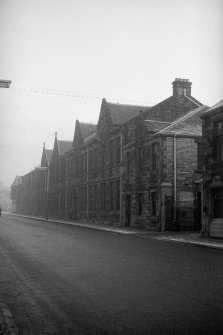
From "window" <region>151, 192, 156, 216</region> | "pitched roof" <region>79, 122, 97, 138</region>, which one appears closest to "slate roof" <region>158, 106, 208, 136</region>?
"window" <region>151, 192, 156, 216</region>

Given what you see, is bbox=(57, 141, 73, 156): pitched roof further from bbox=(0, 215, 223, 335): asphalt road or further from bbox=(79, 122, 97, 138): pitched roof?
bbox=(0, 215, 223, 335): asphalt road

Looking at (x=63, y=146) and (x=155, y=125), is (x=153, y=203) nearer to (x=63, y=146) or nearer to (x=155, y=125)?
(x=155, y=125)

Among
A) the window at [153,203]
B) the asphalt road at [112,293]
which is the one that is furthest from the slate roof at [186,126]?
the asphalt road at [112,293]

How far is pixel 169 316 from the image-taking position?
660 cm

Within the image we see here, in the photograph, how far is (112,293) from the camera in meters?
8.38

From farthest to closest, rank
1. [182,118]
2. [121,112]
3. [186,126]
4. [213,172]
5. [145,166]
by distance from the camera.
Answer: [121,112] → [145,166] → [182,118] → [186,126] → [213,172]

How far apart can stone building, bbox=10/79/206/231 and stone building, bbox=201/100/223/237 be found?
2415mm

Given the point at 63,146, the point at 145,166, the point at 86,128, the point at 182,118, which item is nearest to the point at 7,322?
the point at 145,166

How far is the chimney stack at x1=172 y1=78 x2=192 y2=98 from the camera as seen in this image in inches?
1357

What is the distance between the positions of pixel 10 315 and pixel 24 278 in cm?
343

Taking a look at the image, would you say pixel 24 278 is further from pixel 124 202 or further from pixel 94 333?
pixel 124 202

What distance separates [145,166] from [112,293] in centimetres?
2440

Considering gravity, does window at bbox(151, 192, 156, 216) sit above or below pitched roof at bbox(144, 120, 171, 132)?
below

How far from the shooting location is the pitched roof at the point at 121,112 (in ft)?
130
